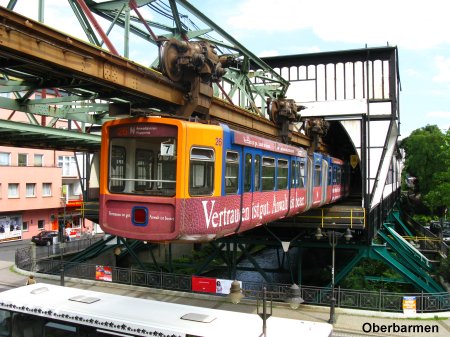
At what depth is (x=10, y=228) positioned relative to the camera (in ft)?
122

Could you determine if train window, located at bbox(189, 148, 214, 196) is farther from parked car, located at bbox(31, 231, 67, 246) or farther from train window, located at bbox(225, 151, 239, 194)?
parked car, located at bbox(31, 231, 67, 246)

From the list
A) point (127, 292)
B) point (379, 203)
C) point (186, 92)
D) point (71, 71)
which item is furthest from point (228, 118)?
point (379, 203)

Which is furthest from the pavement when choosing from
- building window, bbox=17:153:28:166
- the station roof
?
building window, bbox=17:153:28:166

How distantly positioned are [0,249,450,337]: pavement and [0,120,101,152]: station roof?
680cm

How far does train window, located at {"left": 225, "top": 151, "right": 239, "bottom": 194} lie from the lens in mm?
8055

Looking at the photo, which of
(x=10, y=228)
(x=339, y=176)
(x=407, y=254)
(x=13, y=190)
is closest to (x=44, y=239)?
(x=10, y=228)

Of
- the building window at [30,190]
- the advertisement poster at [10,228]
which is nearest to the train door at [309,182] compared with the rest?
the advertisement poster at [10,228]

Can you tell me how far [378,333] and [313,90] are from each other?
56.8 ft

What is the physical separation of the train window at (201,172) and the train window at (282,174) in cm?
392

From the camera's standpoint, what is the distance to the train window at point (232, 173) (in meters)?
8.05

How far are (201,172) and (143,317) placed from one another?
410 centimetres

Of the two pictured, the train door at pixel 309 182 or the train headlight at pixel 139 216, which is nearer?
the train headlight at pixel 139 216

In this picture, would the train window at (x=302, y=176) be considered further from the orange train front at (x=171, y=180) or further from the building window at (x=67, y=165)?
the building window at (x=67, y=165)

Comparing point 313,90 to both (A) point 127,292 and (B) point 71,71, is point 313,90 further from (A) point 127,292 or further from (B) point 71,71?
(B) point 71,71
